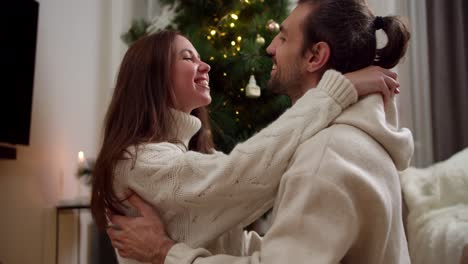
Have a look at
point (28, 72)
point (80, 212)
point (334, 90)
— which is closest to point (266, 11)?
point (28, 72)

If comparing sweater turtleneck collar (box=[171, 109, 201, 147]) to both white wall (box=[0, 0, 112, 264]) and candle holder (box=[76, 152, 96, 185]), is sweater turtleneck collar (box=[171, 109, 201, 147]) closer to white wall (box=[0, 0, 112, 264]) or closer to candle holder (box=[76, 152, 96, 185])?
candle holder (box=[76, 152, 96, 185])

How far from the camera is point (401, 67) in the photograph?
10.9 feet

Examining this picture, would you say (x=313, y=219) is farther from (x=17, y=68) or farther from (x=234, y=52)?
(x=17, y=68)

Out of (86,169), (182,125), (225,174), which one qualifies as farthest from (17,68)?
(225,174)

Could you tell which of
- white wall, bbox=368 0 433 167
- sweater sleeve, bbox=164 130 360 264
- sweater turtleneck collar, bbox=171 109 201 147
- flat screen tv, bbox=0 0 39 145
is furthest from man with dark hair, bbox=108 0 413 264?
white wall, bbox=368 0 433 167

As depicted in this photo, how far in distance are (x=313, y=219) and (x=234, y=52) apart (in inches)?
61.6

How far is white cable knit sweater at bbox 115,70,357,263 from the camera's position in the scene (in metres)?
1.06

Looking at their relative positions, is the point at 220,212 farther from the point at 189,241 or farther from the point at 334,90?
the point at 334,90

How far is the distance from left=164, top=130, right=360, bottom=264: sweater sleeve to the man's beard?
0.35m

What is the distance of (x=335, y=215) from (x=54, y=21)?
Result: 2564mm

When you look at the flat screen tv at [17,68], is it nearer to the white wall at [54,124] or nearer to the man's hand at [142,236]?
the white wall at [54,124]

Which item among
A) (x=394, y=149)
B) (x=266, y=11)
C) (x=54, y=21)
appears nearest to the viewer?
(x=394, y=149)

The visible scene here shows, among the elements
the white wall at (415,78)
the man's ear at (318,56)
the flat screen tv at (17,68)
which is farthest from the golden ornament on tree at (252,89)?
the white wall at (415,78)

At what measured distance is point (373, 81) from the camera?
1074 millimetres
